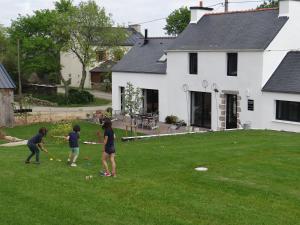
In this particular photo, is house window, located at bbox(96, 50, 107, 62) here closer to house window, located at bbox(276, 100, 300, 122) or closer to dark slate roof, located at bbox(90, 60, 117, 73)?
dark slate roof, located at bbox(90, 60, 117, 73)

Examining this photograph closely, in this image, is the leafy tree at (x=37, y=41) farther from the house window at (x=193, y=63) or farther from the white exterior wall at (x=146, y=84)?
the house window at (x=193, y=63)

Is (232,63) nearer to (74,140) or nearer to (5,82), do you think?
(5,82)

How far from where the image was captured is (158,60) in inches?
1439

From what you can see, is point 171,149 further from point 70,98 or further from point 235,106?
point 70,98

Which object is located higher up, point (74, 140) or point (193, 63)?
point (193, 63)

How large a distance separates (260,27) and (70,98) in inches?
1046

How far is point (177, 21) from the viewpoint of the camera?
229 feet

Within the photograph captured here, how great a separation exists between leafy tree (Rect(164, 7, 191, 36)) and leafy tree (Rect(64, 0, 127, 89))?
2107cm

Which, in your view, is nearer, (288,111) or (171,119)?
(288,111)

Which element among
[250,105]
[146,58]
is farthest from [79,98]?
[250,105]

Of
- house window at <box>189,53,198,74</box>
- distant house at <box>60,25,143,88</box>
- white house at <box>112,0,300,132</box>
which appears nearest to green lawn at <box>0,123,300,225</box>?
white house at <box>112,0,300,132</box>

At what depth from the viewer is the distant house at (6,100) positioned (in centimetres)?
3331

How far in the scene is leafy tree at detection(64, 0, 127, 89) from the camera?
158 feet

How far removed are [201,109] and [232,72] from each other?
3.92 metres
